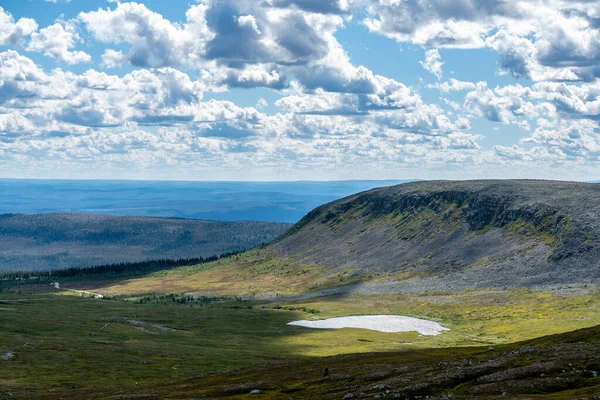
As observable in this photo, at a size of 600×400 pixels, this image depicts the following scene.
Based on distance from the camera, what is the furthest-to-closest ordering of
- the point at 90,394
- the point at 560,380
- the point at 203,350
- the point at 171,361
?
the point at 203,350 < the point at 171,361 < the point at 90,394 < the point at 560,380

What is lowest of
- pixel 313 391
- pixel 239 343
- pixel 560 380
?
pixel 239 343

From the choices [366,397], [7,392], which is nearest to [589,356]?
[366,397]

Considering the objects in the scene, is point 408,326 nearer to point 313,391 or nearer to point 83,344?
point 83,344

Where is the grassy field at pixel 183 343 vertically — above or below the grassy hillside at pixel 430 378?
below

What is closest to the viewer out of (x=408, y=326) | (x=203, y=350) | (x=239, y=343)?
(x=203, y=350)

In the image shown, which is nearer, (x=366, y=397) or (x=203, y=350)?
(x=366, y=397)

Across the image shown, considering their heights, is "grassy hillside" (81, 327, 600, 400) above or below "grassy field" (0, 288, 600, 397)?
above

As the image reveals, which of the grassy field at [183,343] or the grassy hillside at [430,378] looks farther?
the grassy field at [183,343]

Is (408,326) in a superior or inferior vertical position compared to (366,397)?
inferior

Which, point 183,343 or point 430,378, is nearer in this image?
point 430,378

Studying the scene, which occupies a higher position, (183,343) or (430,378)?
(430,378)

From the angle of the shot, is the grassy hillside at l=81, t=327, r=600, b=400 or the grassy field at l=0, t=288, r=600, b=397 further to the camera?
the grassy field at l=0, t=288, r=600, b=397
